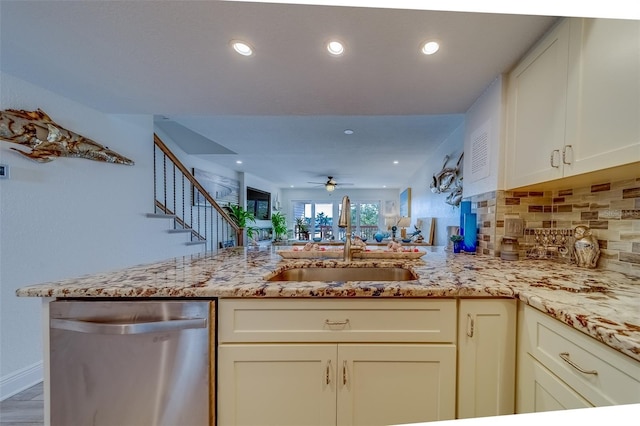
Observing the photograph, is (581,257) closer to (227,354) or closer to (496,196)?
(496,196)

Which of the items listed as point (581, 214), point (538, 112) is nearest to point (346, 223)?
point (538, 112)

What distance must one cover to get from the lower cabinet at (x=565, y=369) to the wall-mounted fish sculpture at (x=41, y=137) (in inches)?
118

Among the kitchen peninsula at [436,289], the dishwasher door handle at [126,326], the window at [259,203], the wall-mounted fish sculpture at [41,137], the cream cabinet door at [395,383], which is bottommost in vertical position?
the cream cabinet door at [395,383]

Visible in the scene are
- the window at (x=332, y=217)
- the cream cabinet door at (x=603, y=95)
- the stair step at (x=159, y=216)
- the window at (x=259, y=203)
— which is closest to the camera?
the cream cabinet door at (x=603, y=95)

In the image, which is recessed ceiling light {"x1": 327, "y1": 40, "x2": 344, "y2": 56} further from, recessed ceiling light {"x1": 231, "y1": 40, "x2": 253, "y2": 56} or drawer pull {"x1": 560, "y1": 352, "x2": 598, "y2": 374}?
drawer pull {"x1": 560, "y1": 352, "x2": 598, "y2": 374}

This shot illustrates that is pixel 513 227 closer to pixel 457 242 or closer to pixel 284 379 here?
pixel 457 242

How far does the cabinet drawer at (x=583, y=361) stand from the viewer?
545 millimetres

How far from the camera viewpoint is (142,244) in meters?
2.40

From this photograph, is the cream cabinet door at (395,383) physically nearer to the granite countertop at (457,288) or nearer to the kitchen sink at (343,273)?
the granite countertop at (457,288)

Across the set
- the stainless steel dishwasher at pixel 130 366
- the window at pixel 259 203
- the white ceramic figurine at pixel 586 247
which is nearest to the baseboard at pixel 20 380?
the stainless steel dishwasher at pixel 130 366

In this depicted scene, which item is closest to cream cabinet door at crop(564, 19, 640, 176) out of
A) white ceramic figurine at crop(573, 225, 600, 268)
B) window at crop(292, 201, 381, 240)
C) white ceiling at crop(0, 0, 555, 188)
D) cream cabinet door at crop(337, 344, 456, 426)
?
white ceiling at crop(0, 0, 555, 188)

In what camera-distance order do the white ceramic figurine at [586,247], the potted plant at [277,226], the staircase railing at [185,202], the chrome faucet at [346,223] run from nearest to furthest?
the white ceramic figurine at [586,247] < the chrome faucet at [346,223] < the staircase railing at [185,202] < the potted plant at [277,226]

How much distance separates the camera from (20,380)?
5.19ft

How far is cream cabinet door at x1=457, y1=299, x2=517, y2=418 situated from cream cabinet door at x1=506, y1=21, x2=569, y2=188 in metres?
0.75
